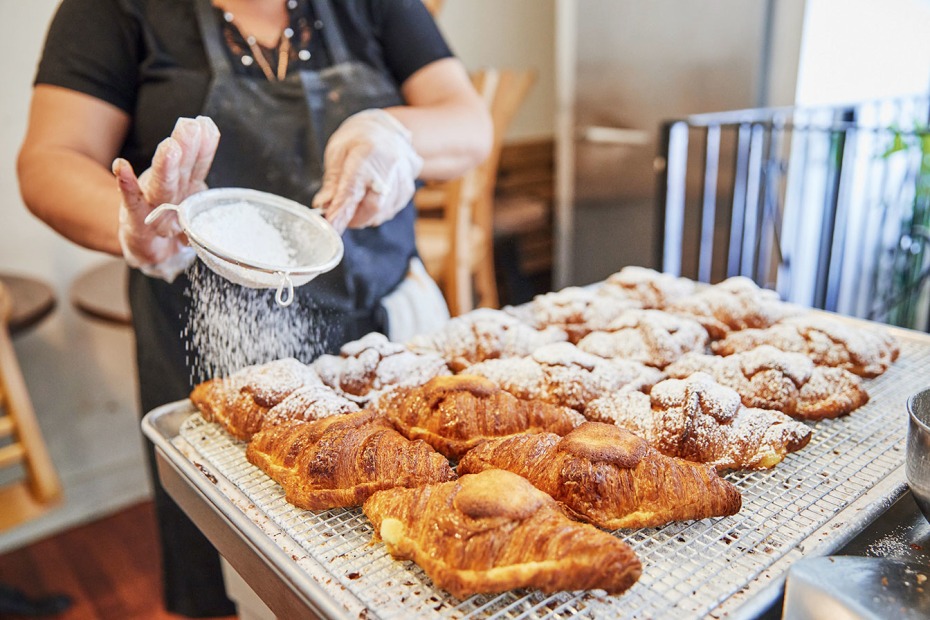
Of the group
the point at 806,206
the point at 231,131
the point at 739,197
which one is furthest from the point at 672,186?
the point at 231,131

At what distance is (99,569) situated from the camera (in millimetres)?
2590

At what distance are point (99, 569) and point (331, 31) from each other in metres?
2.09

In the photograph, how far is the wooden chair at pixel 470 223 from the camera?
299cm

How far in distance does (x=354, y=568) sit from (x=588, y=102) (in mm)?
3086

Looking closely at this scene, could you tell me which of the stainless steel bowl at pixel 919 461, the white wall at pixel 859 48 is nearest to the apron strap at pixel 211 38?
the stainless steel bowl at pixel 919 461

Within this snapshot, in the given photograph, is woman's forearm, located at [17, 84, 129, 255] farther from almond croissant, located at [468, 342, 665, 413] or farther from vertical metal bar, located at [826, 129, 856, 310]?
vertical metal bar, located at [826, 129, 856, 310]

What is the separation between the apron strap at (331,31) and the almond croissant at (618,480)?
983 mm

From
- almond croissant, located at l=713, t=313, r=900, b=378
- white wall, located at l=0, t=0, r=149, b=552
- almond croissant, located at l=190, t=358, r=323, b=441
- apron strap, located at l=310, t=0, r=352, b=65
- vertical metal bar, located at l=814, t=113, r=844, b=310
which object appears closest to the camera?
almond croissant, located at l=190, t=358, r=323, b=441

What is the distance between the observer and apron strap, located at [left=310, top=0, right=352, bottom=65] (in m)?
1.52

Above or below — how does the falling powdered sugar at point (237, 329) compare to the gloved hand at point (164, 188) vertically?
below

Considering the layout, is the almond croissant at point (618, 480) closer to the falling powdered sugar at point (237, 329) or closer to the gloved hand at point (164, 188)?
the falling powdered sugar at point (237, 329)

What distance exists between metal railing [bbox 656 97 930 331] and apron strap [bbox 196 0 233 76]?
1674 mm

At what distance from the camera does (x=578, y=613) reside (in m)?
0.74

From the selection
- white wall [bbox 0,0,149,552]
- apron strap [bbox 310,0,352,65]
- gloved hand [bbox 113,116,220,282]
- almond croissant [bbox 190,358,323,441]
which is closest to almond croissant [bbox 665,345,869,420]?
almond croissant [bbox 190,358,323,441]
